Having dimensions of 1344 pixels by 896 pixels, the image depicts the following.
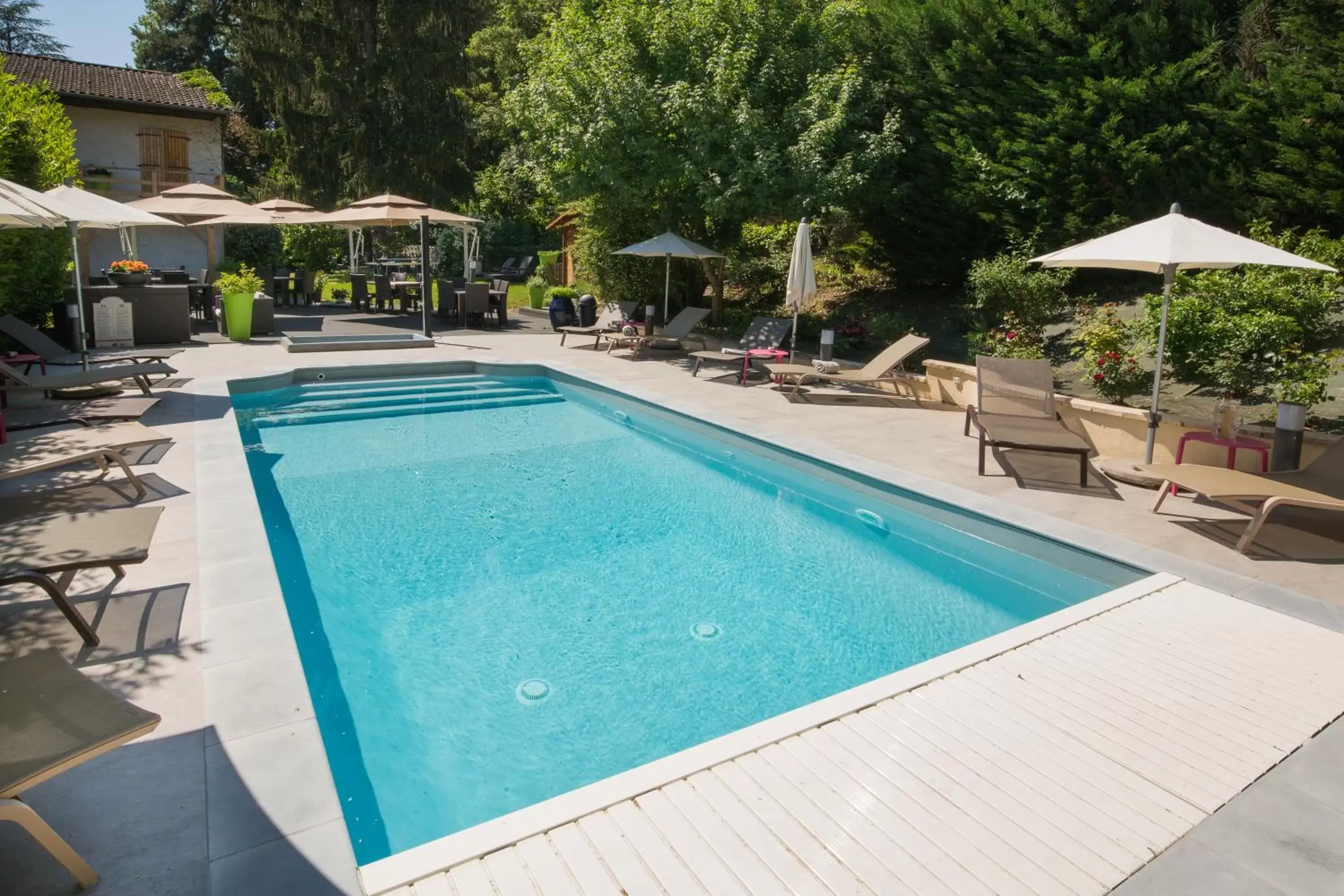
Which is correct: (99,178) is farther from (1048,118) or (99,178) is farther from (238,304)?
(1048,118)

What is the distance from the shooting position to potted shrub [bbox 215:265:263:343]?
45.3ft

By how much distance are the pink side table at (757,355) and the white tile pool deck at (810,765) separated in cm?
695

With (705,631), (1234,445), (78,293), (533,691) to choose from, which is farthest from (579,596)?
(78,293)

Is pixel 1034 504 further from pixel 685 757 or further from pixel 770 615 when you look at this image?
pixel 685 757

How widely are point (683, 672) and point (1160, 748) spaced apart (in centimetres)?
229

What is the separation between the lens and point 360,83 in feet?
91.7

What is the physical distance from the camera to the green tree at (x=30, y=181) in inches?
400

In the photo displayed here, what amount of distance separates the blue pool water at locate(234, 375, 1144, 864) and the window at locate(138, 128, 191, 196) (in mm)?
18854

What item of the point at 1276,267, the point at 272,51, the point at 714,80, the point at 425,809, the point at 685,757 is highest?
the point at 272,51

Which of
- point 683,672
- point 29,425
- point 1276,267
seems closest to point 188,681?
point 683,672

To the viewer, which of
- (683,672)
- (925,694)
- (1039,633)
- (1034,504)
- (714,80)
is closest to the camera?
(925,694)

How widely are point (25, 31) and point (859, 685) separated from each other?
63314 millimetres

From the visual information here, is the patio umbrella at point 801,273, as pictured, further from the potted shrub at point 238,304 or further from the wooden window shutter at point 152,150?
the wooden window shutter at point 152,150

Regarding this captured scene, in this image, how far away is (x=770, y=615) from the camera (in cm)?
528
